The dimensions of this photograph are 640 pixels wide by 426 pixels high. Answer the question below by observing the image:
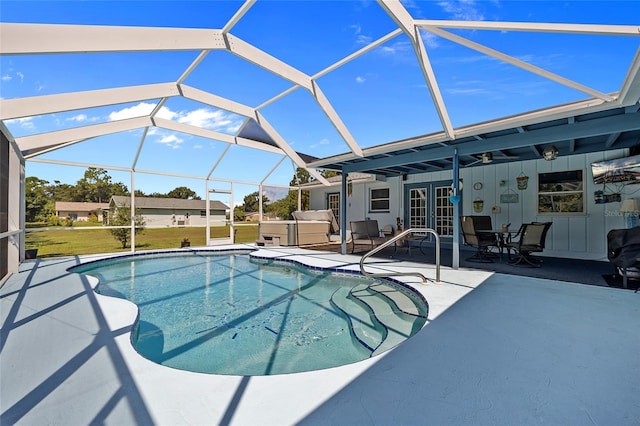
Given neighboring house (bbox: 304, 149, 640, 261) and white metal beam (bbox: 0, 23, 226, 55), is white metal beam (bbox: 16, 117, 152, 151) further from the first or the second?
neighboring house (bbox: 304, 149, 640, 261)

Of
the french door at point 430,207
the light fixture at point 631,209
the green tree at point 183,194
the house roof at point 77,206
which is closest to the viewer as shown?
the light fixture at point 631,209

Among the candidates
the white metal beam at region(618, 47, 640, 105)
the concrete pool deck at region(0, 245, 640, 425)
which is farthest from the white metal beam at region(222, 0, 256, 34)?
the white metal beam at region(618, 47, 640, 105)

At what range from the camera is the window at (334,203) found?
45.3 feet

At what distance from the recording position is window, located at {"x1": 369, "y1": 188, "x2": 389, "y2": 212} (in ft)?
38.3

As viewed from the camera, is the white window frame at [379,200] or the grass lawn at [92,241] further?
the grass lawn at [92,241]

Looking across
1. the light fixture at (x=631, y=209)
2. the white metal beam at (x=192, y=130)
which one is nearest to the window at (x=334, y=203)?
the white metal beam at (x=192, y=130)

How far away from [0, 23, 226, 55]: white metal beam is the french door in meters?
8.13

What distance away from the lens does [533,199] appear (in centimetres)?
795

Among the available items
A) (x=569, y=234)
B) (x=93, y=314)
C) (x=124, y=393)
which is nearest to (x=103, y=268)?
(x=93, y=314)

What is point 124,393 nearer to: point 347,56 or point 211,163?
point 347,56

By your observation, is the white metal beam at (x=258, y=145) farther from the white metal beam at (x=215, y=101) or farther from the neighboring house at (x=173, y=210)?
the neighboring house at (x=173, y=210)

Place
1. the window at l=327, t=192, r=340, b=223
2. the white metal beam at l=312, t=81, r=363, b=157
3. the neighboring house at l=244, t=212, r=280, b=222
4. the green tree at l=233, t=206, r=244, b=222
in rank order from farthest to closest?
the window at l=327, t=192, r=340, b=223
the neighboring house at l=244, t=212, r=280, b=222
the green tree at l=233, t=206, r=244, b=222
the white metal beam at l=312, t=81, r=363, b=157

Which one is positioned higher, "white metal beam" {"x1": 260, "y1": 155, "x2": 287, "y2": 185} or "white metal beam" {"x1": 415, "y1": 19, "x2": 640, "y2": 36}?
"white metal beam" {"x1": 415, "y1": 19, "x2": 640, "y2": 36}

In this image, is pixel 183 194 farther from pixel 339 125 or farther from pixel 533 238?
pixel 533 238
